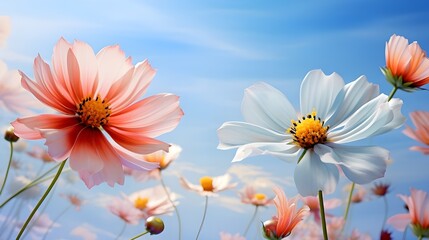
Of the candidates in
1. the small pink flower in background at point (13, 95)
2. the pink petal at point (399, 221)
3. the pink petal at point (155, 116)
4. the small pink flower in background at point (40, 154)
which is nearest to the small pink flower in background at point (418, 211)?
the pink petal at point (399, 221)

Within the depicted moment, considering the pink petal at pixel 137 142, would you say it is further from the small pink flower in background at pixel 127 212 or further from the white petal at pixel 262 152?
the small pink flower in background at pixel 127 212

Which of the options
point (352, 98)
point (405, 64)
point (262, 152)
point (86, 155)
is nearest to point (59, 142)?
point (86, 155)

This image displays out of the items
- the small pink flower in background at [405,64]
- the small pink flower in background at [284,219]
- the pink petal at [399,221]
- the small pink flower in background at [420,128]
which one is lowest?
the pink petal at [399,221]

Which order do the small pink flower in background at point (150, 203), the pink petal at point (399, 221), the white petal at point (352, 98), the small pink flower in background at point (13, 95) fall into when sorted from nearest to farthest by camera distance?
the white petal at point (352, 98), the small pink flower in background at point (13, 95), the pink petal at point (399, 221), the small pink flower in background at point (150, 203)

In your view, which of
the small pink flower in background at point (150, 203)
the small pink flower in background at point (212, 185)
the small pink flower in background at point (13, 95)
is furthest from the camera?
the small pink flower in background at point (212, 185)

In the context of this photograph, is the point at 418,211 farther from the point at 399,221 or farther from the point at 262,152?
the point at 262,152

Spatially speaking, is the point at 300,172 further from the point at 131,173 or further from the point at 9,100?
the point at 131,173
